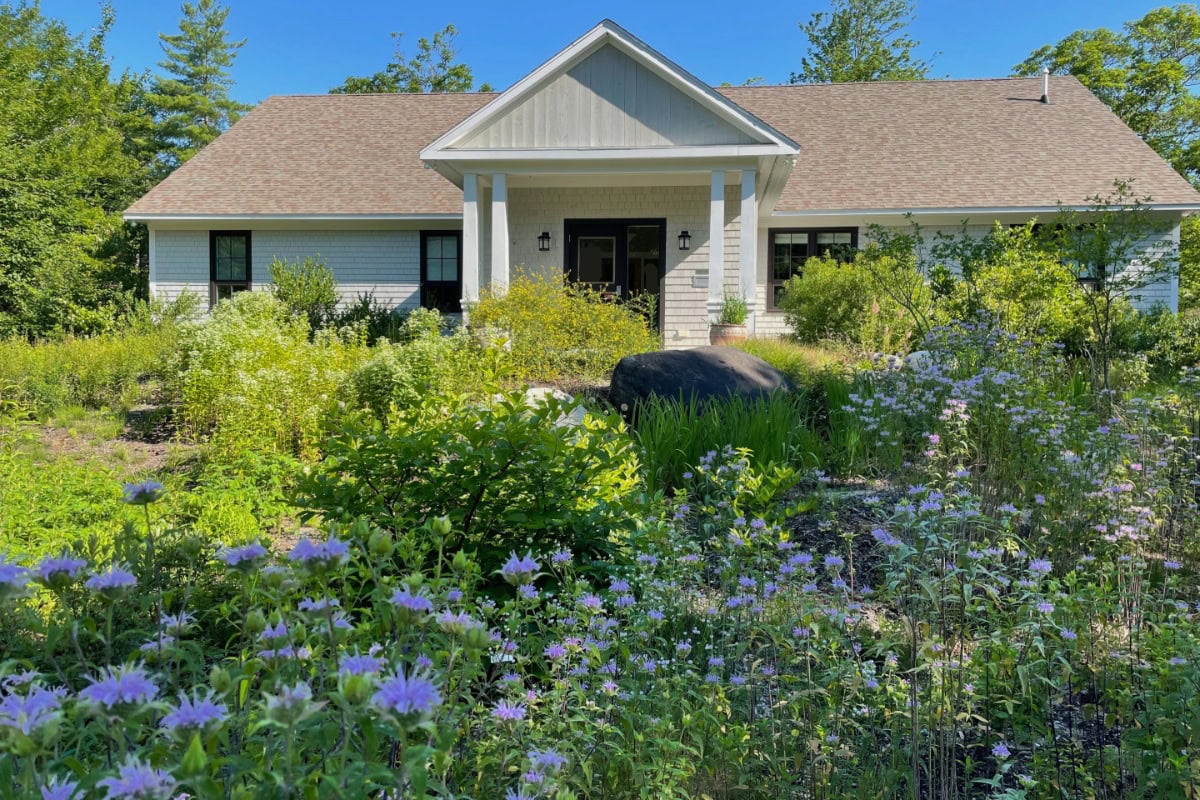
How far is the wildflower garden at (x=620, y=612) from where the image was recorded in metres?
1.20

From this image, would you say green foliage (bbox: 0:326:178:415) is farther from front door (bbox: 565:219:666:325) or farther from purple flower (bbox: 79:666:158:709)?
purple flower (bbox: 79:666:158:709)

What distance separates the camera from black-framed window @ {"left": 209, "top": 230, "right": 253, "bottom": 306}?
16.7 meters

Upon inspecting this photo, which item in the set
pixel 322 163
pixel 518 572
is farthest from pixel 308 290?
pixel 518 572

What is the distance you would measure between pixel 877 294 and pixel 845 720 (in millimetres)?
10407

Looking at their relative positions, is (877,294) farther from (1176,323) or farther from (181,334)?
(181,334)

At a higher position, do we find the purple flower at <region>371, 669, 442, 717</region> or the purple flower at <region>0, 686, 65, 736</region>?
the purple flower at <region>371, 669, 442, 717</region>

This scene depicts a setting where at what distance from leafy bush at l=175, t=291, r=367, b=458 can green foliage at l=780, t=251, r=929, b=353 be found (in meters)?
7.05

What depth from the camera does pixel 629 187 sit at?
595 inches

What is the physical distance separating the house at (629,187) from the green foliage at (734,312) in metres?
0.34

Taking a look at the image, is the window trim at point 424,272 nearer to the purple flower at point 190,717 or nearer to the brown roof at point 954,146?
the brown roof at point 954,146

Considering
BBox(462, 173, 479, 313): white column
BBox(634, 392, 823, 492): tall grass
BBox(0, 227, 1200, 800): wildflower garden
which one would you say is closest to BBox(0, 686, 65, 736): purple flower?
BBox(0, 227, 1200, 800): wildflower garden

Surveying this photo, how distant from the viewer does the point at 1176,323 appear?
37.9ft

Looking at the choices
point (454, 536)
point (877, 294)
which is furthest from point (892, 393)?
point (877, 294)

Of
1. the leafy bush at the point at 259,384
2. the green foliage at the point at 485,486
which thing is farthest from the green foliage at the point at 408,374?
the green foliage at the point at 485,486
